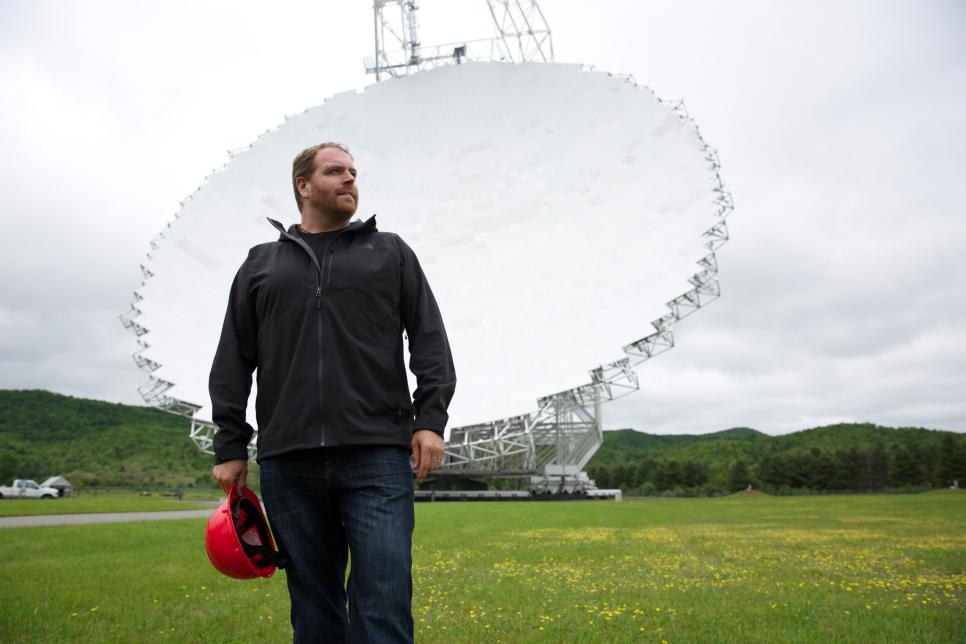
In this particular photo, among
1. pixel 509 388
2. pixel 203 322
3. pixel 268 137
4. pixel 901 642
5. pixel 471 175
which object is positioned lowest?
pixel 901 642

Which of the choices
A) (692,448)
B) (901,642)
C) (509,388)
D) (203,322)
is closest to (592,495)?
(509,388)

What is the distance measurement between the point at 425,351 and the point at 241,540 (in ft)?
3.40

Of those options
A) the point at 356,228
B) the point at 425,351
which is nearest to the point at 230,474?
the point at 425,351

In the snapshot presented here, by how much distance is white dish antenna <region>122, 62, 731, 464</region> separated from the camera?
2255 centimetres

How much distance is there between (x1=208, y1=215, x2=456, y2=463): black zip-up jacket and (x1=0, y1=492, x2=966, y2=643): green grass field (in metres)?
2.57

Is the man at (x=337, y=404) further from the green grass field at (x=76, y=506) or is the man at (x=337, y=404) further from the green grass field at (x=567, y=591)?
the green grass field at (x=76, y=506)

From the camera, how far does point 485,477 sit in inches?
1641

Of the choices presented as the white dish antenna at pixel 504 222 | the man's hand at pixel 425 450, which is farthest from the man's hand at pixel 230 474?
the white dish antenna at pixel 504 222

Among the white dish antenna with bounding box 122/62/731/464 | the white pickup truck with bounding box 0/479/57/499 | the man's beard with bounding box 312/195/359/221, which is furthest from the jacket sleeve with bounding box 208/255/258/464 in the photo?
the white pickup truck with bounding box 0/479/57/499

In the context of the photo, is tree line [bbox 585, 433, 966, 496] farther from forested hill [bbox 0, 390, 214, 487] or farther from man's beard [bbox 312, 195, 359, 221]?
man's beard [bbox 312, 195, 359, 221]

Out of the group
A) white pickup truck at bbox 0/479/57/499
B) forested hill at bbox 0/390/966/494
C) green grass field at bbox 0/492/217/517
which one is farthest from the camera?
forested hill at bbox 0/390/966/494

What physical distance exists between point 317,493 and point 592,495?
119ft

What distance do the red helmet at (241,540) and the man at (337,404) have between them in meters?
0.10

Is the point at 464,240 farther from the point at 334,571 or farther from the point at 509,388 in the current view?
the point at 334,571
